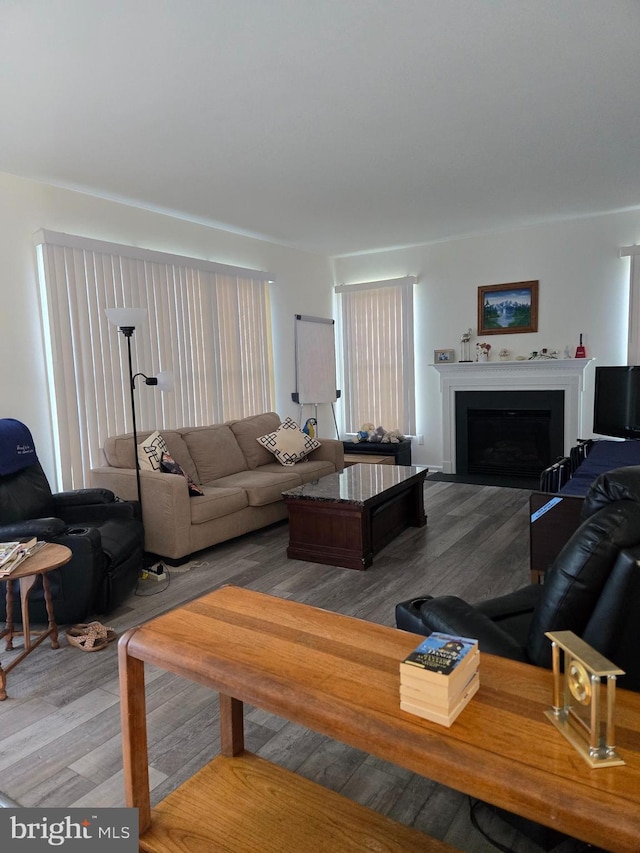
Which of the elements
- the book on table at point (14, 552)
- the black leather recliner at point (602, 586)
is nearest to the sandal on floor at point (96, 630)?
the book on table at point (14, 552)

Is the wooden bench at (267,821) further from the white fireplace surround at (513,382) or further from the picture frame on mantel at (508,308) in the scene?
the picture frame on mantel at (508,308)

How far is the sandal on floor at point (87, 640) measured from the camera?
2.76 m

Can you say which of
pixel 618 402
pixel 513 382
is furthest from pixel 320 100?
pixel 513 382

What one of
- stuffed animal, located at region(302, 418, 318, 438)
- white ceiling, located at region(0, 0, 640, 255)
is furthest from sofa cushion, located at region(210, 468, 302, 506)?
white ceiling, located at region(0, 0, 640, 255)

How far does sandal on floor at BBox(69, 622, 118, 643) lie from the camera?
284 cm

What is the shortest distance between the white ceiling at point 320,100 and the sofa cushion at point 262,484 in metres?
2.35

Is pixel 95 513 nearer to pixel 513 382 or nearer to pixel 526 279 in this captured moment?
pixel 513 382

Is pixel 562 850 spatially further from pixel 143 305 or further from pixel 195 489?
pixel 143 305

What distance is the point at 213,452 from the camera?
4.94 meters

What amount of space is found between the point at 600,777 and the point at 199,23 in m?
2.85

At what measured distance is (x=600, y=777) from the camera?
92cm

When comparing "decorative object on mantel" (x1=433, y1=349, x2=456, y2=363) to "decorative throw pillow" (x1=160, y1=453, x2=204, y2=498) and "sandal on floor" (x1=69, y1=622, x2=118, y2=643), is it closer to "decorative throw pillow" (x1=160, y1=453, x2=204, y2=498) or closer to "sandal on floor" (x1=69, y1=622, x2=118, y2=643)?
"decorative throw pillow" (x1=160, y1=453, x2=204, y2=498)

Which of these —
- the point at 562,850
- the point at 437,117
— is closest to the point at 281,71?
the point at 437,117

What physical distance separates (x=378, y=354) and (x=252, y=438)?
100 inches
